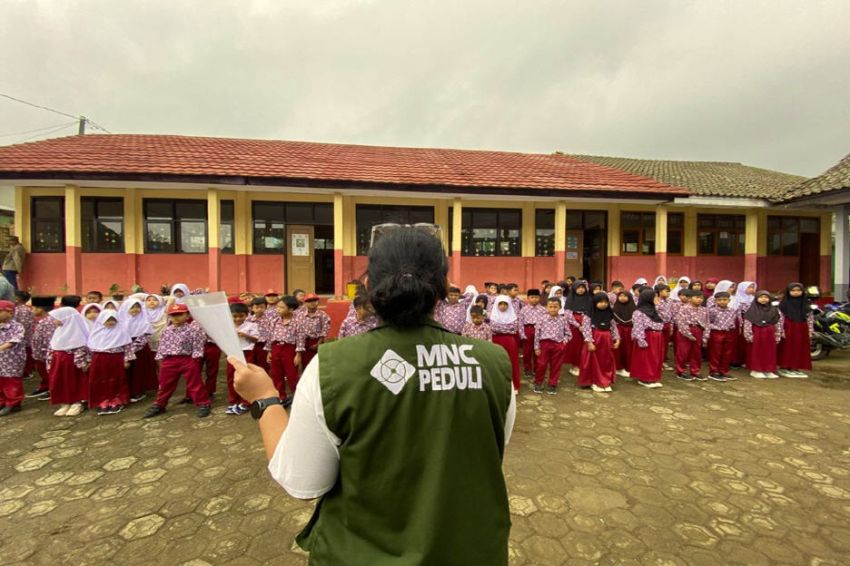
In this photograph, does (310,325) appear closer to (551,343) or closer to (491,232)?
(551,343)

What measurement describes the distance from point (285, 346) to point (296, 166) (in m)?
6.26

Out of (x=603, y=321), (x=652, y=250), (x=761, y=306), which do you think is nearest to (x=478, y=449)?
(x=603, y=321)

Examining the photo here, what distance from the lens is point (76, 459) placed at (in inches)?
134

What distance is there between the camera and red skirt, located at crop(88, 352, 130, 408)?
4500mm

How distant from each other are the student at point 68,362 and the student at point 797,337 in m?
9.88

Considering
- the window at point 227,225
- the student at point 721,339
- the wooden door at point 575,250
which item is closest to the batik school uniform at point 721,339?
the student at point 721,339

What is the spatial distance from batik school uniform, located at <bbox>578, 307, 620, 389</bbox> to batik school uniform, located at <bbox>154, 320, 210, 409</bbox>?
193 inches

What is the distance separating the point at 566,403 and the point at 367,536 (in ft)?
14.5

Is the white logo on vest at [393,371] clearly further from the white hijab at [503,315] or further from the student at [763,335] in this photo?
the student at [763,335]

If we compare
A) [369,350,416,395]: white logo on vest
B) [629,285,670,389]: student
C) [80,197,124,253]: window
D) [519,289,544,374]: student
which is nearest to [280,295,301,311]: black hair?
[519,289,544,374]: student

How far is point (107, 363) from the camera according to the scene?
178 inches

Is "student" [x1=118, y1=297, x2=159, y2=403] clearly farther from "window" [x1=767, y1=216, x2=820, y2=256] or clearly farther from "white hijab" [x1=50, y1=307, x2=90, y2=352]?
"window" [x1=767, y1=216, x2=820, y2=256]

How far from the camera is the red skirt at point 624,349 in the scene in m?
6.13

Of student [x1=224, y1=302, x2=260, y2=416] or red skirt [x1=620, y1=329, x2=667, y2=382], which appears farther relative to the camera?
red skirt [x1=620, y1=329, x2=667, y2=382]
